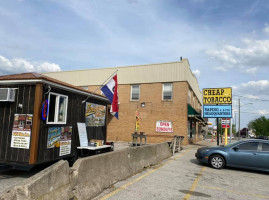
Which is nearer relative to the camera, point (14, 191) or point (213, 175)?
point (14, 191)

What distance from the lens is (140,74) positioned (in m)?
23.1

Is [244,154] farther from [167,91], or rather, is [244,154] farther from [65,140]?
[167,91]

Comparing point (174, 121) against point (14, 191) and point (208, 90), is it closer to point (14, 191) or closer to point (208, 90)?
point (208, 90)

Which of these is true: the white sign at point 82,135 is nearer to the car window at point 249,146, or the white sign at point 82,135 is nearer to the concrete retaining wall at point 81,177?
the concrete retaining wall at point 81,177

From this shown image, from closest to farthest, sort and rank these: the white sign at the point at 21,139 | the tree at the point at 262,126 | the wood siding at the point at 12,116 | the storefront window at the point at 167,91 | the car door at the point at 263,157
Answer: the white sign at the point at 21,139 < the wood siding at the point at 12,116 < the car door at the point at 263,157 < the storefront window at the point at 167,91 < the tree at the point at 262,126

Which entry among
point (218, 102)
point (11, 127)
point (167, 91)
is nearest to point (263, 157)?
point (11, 127)

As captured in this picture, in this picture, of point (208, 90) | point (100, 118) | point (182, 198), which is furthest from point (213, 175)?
point (208, 90)

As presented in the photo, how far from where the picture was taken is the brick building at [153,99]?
69.6 feet

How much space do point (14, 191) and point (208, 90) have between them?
683 inches

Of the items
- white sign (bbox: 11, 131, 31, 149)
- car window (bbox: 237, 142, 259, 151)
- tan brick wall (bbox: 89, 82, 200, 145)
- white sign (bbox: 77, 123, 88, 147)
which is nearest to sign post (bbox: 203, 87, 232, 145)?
tan brick wall (bbox: 89, 82, 200, 145)

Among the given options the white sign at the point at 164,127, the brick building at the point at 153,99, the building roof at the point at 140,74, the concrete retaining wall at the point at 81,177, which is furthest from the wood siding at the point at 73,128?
the building roof at the point at 140,74

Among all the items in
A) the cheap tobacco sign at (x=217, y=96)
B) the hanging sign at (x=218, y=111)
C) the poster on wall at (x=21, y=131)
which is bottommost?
the poster on wall at (x=21, y=131)

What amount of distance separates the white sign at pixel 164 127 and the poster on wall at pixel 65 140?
14323 millimetres

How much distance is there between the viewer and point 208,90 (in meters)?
18.5
